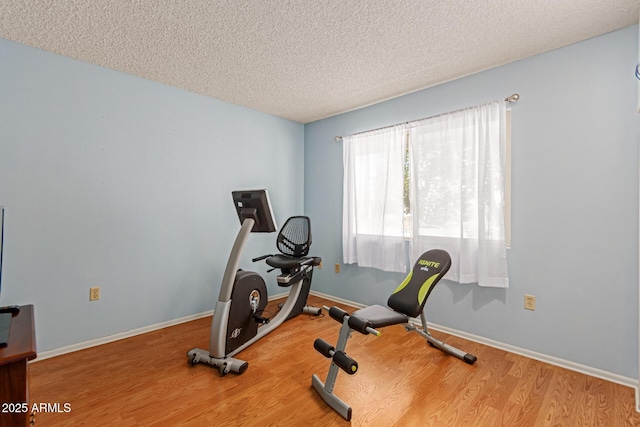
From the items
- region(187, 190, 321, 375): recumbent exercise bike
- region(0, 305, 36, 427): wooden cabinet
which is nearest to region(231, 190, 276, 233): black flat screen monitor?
region(187, 190, 321, 375): recumbent exercise bike

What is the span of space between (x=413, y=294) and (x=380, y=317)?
0.39 m

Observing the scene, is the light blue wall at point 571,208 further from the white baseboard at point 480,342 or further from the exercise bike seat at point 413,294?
the exercise bike seat at point 413,294

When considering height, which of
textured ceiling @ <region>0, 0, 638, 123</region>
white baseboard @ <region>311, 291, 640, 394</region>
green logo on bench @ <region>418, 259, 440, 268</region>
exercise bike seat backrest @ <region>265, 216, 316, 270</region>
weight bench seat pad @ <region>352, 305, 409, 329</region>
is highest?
textured ceiling @ <region>0, 0, 638, 123</region>

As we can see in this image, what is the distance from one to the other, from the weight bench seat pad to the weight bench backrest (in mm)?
114

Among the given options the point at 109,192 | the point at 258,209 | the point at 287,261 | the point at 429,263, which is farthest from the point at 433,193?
the point at 109,192

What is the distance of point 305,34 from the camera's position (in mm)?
2248

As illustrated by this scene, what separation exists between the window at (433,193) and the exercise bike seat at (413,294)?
0.56 metres

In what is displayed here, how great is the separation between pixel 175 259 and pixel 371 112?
2733 mm

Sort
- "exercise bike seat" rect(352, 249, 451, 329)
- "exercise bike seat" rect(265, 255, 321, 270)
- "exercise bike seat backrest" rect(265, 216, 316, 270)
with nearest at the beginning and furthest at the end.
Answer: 1. "exercise bike seat" rect(352, 249, 451, 329)
2. "exercise bike seat" rect(265, 255, 321, 270)
3. "exercise bike seat backrest" rect(265, 216, 316, 270)

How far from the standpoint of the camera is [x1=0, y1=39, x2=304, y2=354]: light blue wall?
238 cm

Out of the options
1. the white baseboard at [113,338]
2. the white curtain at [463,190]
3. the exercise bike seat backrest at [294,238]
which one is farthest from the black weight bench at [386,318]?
the white baseboard at [113,338]

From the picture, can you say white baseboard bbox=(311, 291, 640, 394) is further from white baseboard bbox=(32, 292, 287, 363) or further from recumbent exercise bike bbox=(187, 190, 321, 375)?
white baseboard bbox=(32, 292, 287, 363)

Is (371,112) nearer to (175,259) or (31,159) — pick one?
(175,259)

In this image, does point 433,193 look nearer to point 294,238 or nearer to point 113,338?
point 294,238
